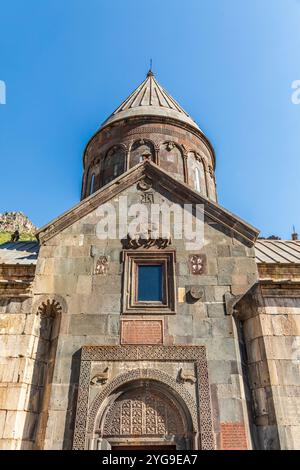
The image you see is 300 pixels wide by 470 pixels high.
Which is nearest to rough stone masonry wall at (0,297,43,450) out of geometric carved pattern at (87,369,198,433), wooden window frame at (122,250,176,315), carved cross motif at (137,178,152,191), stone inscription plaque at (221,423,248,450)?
geometric carved pattern at (87,369,198,433)

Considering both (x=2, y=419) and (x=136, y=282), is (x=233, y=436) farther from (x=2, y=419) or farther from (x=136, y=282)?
(x=2, y=419)

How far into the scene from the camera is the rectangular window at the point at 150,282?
24.7ft

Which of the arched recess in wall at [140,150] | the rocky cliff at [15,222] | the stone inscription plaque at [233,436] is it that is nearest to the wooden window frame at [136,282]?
the stone inscription plaque at [233,436]

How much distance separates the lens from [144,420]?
6324mm

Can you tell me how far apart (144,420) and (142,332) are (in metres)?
1.55

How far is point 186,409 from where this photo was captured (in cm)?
624

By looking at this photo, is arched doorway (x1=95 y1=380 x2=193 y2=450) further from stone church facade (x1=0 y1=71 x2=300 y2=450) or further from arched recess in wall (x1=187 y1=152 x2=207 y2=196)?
arched recess in wall (x1=187 y1=152 x2=207 y2=196)

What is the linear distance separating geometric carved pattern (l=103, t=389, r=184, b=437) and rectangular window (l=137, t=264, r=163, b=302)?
6.10 ft

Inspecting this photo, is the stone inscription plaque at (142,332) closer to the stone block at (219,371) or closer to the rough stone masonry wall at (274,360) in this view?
the stone block at (219,371)

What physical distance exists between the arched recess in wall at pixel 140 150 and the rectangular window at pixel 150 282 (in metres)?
6.12

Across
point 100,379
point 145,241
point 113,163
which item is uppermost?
point 113,163

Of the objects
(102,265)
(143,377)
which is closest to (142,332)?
(143,377)

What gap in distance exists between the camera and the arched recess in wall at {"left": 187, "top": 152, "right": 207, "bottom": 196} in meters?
13.2

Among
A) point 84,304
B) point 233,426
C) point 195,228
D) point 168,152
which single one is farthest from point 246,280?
point 168,152
